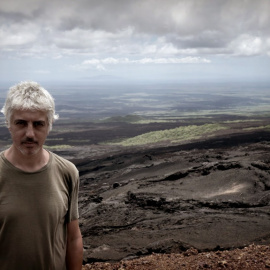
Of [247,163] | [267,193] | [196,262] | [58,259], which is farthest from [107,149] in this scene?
[58,259]

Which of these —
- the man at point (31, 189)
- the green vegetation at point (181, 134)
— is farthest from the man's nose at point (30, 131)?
the green vegetation at point (181, 134)

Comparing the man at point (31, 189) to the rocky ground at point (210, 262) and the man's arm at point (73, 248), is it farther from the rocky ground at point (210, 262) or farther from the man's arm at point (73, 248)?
the rocky ground at point (210, 262)

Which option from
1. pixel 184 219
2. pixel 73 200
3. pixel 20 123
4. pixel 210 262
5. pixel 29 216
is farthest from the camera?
pixel 184 219

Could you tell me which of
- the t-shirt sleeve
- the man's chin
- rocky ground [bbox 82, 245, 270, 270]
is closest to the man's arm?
the t-shirt sleeve

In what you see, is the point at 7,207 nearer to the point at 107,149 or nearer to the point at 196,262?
the point at 196,262

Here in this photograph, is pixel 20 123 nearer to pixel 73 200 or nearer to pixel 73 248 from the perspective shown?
pixel 73 200

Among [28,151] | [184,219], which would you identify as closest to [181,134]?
[184,219]
